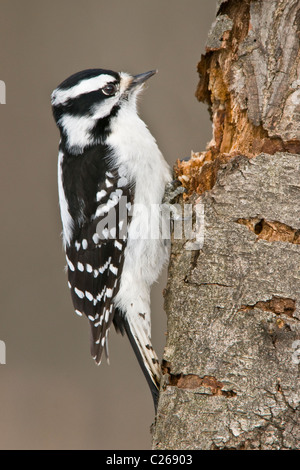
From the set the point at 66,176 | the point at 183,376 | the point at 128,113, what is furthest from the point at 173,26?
the point at 183,376

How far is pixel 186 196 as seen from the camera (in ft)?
8.57

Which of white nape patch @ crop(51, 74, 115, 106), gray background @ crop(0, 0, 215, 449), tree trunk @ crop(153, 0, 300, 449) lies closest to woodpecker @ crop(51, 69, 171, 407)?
white nape patch @ crop(51, 74, 115, 106)

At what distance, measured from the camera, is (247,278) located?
213 centimetres

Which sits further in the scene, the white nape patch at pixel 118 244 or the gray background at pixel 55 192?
the gray background at pixel 55 192

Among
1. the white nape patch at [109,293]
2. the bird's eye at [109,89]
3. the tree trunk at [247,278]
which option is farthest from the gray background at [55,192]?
the tree trunk at [247,278]

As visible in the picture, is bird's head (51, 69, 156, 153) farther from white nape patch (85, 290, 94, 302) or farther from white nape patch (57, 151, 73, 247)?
white nape patch (85, 290, 94, 302)

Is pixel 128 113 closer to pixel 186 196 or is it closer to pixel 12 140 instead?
pixel 186 196

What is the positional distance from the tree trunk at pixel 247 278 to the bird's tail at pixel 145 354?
47 cm

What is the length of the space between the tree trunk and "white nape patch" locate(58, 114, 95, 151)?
0.81 metres

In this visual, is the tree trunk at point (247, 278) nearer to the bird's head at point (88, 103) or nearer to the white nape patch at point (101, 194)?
the white nape patch at point (101, 194)

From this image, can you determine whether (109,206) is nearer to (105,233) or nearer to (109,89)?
(105,233)

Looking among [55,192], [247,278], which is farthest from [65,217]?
[55,192]

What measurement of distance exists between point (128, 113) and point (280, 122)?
3.41ft

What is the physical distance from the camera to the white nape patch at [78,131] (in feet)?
9.88
